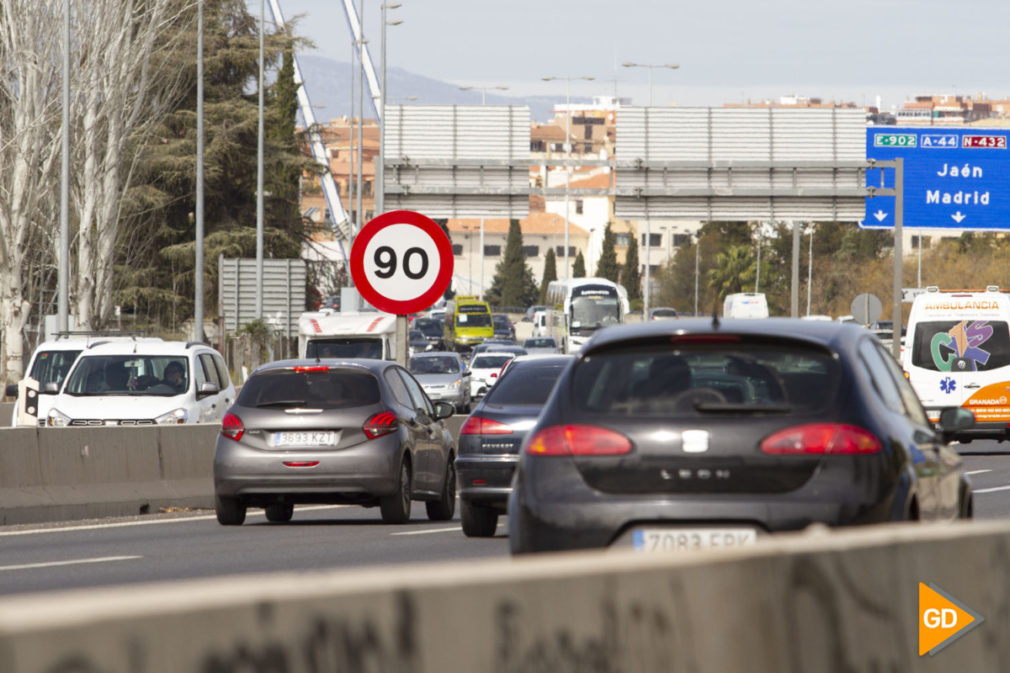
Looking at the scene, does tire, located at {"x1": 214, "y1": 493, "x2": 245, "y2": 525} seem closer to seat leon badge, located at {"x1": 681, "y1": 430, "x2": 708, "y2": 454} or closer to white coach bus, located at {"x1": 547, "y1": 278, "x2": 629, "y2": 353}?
seat leon badge, located at {"x1": 681, "y1": 430, "x2": 708, "y2": 454}

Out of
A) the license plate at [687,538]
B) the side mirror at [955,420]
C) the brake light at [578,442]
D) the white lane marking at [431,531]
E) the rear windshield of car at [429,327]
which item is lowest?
the rear windshield of car at [429,327]

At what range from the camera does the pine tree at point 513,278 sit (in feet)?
596

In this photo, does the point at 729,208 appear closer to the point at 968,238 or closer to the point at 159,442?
the point at 159,442

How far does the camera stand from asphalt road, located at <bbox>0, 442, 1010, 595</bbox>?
12273mm

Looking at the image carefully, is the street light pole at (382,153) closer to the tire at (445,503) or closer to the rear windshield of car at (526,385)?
the tire at (445,503)

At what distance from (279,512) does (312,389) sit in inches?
75.5

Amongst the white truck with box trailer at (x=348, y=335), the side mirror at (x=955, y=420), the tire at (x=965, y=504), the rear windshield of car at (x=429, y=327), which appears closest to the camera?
the tire at (x=965, y=504)

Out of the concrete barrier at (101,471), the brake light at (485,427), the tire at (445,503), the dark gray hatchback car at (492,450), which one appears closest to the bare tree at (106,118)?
the concrete barrier at (101,471)

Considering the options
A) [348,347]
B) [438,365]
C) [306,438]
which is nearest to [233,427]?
[306,438]

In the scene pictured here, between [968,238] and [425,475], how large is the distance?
125m

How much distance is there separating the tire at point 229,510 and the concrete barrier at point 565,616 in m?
11.7

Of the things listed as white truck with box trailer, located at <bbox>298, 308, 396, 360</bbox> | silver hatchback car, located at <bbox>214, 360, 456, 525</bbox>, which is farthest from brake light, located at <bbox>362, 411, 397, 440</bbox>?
white truck with box trailer, located at <bbox>298, 308, 396, 360</bbox>

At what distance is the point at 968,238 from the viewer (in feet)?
451

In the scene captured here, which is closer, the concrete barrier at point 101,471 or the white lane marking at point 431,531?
the white lane marking at point 431,531
